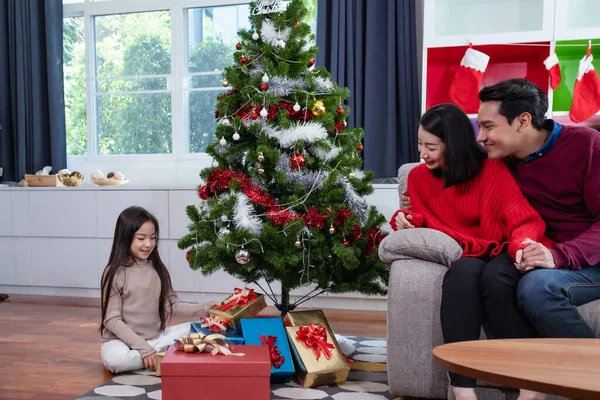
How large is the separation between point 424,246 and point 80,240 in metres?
2.69

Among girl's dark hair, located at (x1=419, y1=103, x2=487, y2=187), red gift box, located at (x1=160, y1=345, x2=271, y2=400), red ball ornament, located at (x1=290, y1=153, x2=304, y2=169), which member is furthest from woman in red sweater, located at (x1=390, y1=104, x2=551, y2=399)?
red gift box, located at (x1=160, y1=345, x2=271, y2=400)

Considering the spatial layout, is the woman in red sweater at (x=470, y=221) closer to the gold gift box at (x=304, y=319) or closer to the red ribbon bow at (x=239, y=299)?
the gold gift box at (x=304, y=319)

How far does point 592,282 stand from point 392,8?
2346mm

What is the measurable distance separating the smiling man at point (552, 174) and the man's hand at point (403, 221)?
33 centimetres

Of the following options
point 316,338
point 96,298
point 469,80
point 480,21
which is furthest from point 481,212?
point 96,298

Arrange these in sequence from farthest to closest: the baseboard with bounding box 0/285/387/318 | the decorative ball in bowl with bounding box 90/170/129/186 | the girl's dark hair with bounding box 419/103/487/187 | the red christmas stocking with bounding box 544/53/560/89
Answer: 1. the decorative ball in bowl with bounding box 90/170/129/186
2. the baseboard with bounding box 0/285/387/318
3. the red christmas stocking with bounding box 544/53/560/89
4. the girl's dark hair with bounding box 419/103/487/187

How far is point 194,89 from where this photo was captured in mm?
4180

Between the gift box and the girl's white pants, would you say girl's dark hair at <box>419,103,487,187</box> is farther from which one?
the girl's white pants

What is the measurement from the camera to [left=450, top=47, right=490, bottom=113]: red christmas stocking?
3217 millimetres

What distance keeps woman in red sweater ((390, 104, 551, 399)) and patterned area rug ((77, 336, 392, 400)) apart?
47 centimetres

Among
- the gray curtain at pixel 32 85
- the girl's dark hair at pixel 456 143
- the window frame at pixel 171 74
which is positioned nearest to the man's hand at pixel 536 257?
the girl's dark hair at pixel 456 143

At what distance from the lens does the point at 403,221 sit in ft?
6.44

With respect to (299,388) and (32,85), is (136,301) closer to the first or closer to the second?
(299,388)

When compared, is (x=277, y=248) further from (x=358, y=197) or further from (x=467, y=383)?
(x=467, y=383)
